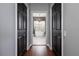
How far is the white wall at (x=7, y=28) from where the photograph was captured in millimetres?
1822

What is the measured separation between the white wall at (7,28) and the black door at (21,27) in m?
0.11

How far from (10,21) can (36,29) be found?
0.52m

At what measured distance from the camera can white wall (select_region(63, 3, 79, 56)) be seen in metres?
1.44

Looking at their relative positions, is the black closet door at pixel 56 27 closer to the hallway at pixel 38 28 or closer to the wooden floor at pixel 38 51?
the hallway at pixel 38 28

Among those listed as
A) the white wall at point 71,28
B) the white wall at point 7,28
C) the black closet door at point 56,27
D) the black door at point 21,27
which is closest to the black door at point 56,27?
the black closet door at point 56,27

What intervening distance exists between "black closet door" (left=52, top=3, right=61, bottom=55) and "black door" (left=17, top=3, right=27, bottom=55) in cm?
60

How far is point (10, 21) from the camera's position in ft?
6.04

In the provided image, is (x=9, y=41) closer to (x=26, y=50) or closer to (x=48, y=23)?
(x=26, y=50)

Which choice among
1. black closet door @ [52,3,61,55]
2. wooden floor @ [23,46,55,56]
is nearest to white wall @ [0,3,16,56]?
wooden floor @ [23,46,55,56]

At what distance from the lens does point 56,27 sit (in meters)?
2.01

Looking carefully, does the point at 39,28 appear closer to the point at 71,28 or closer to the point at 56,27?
the point at 56,27

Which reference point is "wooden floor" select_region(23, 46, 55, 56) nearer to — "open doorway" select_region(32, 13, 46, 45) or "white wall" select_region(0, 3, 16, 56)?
"open doorway" select_region(32, 13, 46, 45)

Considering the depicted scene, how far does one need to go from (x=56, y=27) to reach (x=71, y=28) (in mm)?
416

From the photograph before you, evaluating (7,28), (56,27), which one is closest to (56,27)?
(56,27)
